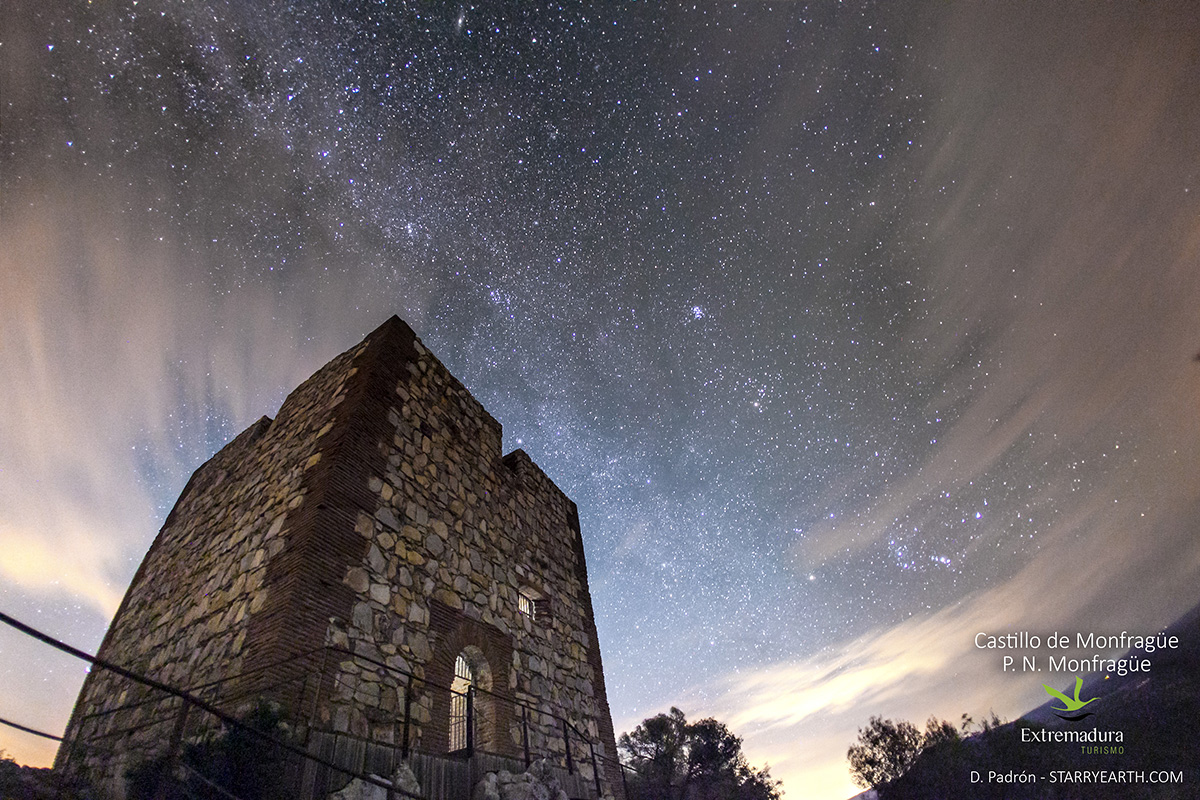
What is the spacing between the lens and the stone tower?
5.31 m

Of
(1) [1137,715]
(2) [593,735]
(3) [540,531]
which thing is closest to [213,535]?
(3) [540,531]

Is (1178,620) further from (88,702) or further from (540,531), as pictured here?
(88,702)

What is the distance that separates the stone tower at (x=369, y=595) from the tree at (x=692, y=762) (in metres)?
21.8

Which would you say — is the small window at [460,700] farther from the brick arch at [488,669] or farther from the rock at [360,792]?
the rock at [360,792]

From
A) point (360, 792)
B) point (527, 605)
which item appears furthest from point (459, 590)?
point (360, 792)

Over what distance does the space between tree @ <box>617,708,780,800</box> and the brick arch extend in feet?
74.4

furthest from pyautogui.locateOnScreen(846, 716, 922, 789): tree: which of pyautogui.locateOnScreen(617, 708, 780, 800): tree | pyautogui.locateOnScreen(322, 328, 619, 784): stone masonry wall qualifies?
pyautogui.locateOnScreen(322, 328, 619, 784): stone masonry wall

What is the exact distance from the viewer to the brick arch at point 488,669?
5992mm

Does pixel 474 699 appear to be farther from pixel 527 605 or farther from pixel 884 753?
pixel 884 753

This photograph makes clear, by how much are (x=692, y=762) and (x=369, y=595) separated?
28.2 m

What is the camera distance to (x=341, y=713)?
196 inches

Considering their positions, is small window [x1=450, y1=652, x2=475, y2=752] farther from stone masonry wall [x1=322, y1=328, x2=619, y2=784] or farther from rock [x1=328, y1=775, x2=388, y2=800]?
rock [x1=328, y1=775, x2=388, y2=800]

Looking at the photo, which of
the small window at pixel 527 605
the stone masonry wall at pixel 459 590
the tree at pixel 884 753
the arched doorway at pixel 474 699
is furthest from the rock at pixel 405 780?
the tree at pixel 884 753

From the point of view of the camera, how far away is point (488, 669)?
23.2 feet
